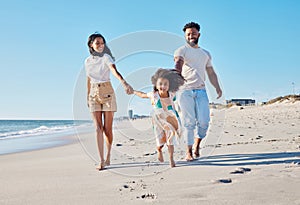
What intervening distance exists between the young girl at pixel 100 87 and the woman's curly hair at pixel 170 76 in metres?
0.59

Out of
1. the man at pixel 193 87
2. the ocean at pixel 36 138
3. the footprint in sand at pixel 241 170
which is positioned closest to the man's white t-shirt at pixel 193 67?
A: the man at pixel 193 87

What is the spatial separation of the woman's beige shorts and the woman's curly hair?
1.91ft

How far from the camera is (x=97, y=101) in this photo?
4.30 metres

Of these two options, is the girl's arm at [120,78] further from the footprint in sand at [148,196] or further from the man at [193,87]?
the footprint in sand at [148,196]

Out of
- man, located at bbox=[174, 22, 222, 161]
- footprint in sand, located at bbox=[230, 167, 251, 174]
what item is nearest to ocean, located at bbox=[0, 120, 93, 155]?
man, located at bbox=[174, 22, 222, 161]

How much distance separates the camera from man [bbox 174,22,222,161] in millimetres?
4645

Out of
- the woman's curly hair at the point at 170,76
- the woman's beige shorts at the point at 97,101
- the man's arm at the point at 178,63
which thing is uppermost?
the man's arm at the point at 178,63

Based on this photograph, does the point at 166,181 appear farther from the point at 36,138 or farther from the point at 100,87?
the point at 36,138

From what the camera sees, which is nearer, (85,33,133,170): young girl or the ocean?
(85,33,133,170): young girl

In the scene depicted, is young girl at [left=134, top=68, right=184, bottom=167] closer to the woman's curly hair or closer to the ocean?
the woman's curly hair

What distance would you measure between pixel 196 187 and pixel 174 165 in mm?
1095

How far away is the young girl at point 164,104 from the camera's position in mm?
4250

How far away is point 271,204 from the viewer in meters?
2.24

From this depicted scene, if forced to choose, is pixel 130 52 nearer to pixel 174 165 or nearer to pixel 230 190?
pixel 174 165
